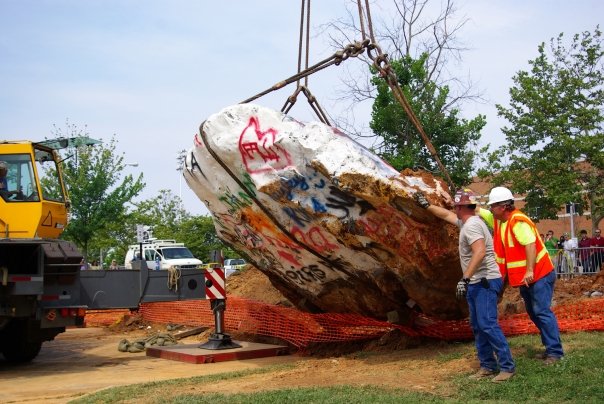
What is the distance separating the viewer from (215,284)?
34.3ft

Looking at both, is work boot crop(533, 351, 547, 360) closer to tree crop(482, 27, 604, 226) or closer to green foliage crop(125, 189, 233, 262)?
tree crop(482, 27, 604, 226)

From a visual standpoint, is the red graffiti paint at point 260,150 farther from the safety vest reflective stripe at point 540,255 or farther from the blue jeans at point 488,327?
the safety vest reflective stripe at point 540,255

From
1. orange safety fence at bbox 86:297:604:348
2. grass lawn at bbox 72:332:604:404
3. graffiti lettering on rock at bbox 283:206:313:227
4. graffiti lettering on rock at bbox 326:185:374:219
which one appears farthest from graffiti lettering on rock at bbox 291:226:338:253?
grass lawn at bbox 72:332:604:404

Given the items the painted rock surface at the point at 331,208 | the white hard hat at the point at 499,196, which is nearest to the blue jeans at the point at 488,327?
the white hard hat at the point at 499,196

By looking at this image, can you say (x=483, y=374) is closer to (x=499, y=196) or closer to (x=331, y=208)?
(x=499, y=196)

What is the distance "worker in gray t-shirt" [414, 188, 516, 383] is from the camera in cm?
639

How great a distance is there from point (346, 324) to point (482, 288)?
3.55 meters

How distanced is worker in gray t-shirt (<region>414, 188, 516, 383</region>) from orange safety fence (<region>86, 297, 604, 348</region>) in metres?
1.99

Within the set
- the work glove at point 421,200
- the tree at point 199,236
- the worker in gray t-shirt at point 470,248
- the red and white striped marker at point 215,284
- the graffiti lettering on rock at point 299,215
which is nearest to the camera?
the worker in gray t-shirt at point 470,248

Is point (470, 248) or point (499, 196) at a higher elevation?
point (499, 196)

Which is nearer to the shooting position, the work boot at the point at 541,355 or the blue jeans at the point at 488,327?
the blue jeans at the point at 488,327

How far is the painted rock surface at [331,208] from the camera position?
760 centimetres

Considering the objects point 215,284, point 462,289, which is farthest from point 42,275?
point 462,289

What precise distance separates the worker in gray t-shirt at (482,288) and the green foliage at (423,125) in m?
14.3
